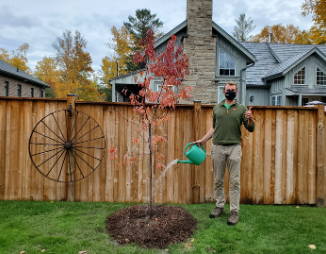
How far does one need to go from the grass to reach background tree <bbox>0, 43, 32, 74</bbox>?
3131 centimetres

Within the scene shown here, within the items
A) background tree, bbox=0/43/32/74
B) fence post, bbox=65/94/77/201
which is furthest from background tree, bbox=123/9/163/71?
fence post, bbox=65/94/77/201

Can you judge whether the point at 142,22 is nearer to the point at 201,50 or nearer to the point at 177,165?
the point at 201,50

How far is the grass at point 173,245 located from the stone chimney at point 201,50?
8.05 m

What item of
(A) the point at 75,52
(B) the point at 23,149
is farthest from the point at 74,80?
(B) the point at 23,149

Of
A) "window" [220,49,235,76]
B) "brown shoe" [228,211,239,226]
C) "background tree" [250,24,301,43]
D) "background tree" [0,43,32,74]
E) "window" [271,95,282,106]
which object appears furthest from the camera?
"background tree" [0,43,32,74]

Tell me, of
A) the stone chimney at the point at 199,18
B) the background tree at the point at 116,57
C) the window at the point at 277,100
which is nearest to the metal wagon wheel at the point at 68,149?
the stone chimney at the point at 199,18

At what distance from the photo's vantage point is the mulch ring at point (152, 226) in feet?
8.96

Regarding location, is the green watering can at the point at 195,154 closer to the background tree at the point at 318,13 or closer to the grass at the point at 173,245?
the grass at the point at 173,245

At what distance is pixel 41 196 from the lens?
13.1ft

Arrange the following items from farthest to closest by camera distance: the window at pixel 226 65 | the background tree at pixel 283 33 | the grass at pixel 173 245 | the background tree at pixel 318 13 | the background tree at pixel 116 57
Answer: the background tree at pixel 283 33
the background tree at pixel 116 57
the background tree at pixel 318 13
the window at pixel 226 65
the grass at pixel 173 245

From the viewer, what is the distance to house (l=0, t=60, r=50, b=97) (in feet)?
59.1

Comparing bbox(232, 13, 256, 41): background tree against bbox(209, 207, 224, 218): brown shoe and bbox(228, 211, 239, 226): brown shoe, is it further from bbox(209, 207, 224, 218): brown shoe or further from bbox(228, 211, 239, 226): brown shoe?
bbox(228, 211, 239, 226): brown shoe

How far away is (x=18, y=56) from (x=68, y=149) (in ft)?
114

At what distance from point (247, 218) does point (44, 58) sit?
1564 inches
